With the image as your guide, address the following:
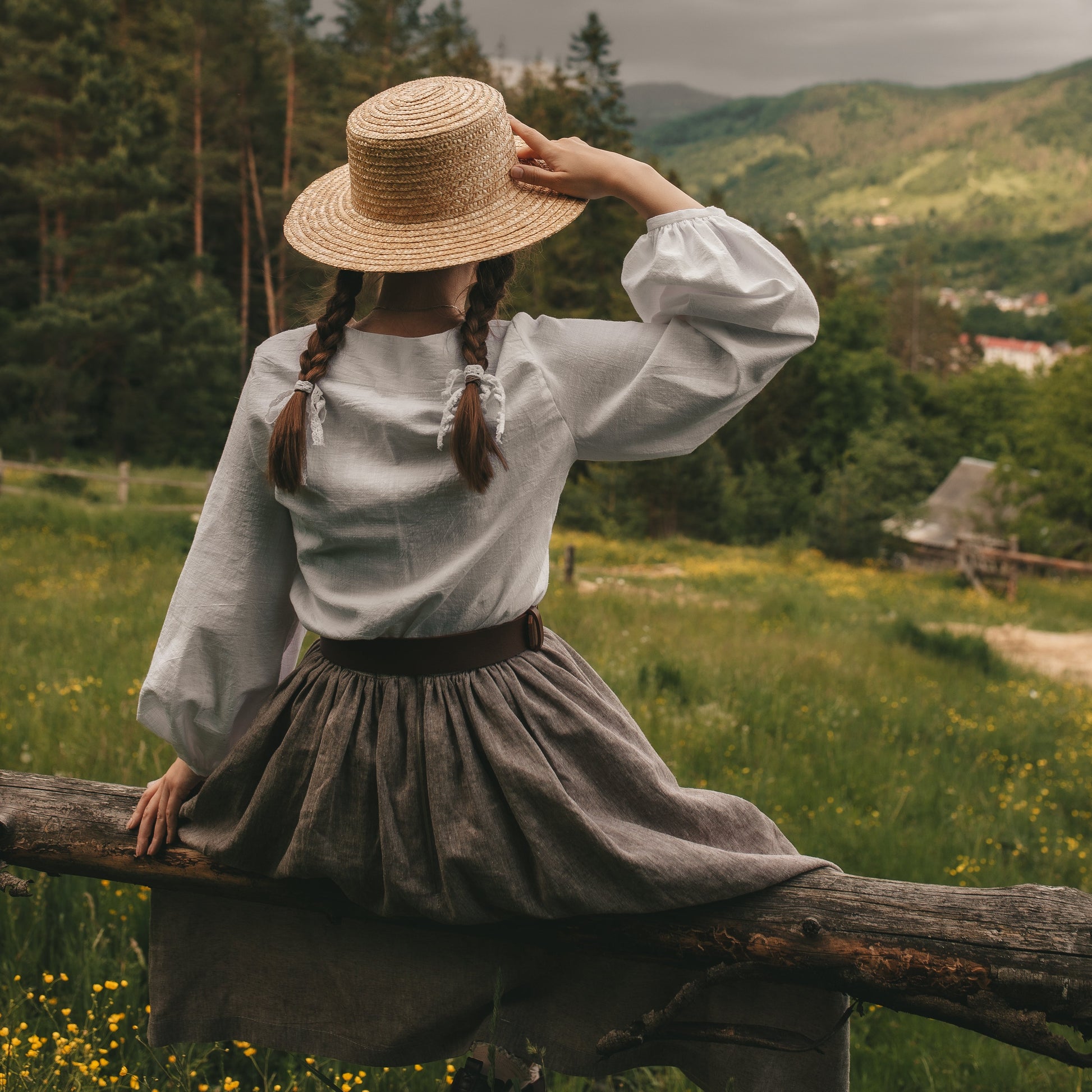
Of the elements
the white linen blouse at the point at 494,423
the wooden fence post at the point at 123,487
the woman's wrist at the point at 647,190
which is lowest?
the wooden fence post at the point at 123,487

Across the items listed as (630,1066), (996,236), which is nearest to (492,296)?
(630,1066)

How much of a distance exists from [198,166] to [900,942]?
32810 mm

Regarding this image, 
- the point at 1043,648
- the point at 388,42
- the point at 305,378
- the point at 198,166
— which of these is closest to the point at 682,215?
the point at 305,378

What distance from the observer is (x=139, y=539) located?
10.7 metres

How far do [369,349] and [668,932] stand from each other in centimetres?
110

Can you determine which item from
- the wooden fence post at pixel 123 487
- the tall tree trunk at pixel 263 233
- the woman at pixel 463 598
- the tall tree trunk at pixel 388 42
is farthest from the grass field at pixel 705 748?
the tall tree trunk at pixel 388 42

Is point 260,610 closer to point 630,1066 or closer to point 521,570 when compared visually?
point 521,570

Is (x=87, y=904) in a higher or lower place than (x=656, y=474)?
higher

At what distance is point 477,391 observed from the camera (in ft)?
4.86

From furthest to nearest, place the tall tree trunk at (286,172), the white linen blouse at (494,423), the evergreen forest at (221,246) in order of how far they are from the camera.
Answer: the tall tree trunk at (286,172)
the evergreen forest at (221,246)
the white linen blouse at (494,423)

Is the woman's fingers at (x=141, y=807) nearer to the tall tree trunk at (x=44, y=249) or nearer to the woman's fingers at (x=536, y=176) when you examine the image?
the woman's fingers at (x=536, y=176)

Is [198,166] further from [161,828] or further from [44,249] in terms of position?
[161,828]

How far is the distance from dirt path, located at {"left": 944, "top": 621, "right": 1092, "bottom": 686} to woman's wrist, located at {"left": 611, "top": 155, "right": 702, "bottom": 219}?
28.3ft

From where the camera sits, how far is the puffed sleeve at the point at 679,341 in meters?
1.53
